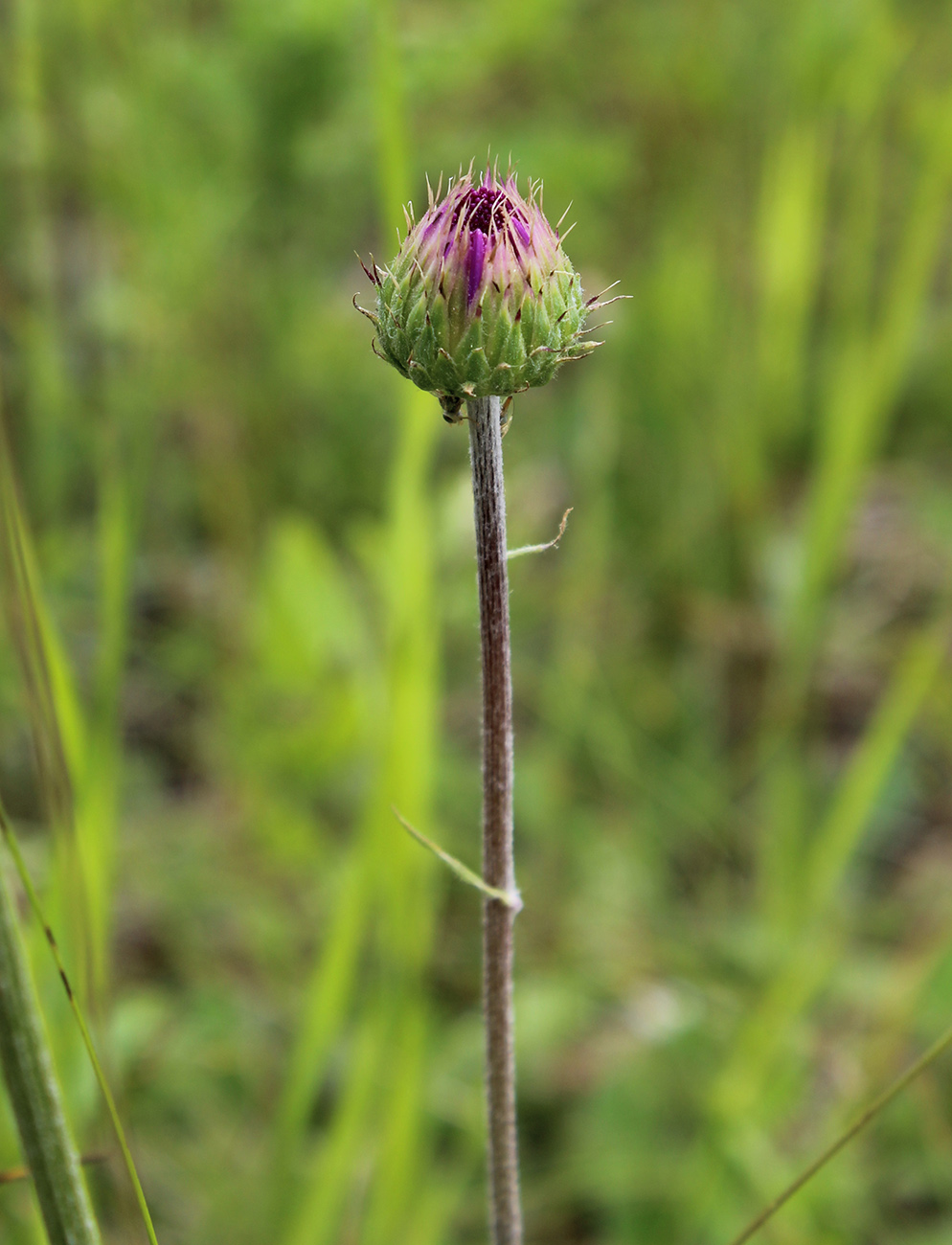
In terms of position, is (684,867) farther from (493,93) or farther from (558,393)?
(493,93)

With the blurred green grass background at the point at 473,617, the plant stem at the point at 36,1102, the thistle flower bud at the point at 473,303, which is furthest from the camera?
the blurred green grass background at the point at 473,617

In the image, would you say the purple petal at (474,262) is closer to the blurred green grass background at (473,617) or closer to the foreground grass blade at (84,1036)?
the foreground grass blade at (84,1036)

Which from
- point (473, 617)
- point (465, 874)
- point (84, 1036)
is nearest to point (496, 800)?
point (465, 874)

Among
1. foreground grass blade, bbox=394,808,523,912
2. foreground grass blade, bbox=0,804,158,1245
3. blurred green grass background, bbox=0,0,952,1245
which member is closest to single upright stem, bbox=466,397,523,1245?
foreground grass blade, bbox=394,808,523,912

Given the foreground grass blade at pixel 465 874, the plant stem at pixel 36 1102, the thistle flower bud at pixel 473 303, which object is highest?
the thistle flower bud at pixel 473 303

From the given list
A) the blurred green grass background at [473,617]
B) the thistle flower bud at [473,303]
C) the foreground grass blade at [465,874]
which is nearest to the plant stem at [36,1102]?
the foreground grass blade at [465,874]

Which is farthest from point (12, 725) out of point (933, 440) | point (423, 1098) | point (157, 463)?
point (933, 440)

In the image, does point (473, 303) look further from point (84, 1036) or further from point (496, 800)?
point (84, 1036)
